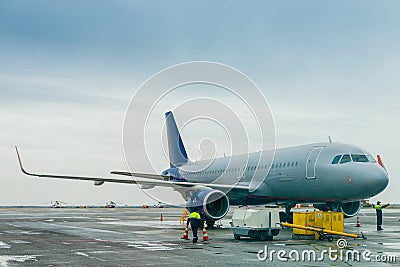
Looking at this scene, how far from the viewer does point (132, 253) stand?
15.4 m

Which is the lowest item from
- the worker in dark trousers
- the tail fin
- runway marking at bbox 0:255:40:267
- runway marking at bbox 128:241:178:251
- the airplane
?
runway marking at bbox 128:241:178:251

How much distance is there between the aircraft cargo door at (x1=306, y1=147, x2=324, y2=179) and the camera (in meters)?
25.3

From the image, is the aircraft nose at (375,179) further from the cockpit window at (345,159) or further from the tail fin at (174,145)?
the tail fin at (174,145)

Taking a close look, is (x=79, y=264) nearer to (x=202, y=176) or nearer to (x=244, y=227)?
(x=244, y=227)

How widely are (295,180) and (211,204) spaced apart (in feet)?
14.8

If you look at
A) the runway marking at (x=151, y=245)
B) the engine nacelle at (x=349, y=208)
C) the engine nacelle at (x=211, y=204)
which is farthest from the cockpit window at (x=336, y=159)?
the runway marking at (x=151, y=245)

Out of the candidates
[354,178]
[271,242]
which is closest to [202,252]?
[271,242]

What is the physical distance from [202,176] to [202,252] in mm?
22317

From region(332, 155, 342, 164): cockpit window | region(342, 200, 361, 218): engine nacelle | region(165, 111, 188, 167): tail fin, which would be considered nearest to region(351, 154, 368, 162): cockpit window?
region(332, 155, 342, 164): cockpit window

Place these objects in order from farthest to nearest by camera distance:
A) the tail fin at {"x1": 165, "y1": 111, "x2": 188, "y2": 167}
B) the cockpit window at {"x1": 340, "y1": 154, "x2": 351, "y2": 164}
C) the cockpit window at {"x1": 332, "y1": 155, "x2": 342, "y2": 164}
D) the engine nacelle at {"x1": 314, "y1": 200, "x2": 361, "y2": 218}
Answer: the tail fin at {"x1": 165, "y1": 111, "x2": 188, "y2": 167}, the engine nacelle at {"x1": 314, "y1": 200, "x2": 361, "y2": 218}, the cockpit window at {"x1": 332, "y1": 155, "x2": 342, "y2": 164}, the cockpit window at {"x1": 340, "y1": 154, "x2": 351, "y2": 164}

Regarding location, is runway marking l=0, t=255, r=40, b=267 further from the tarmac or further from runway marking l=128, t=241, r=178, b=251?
runway marking l=128, t=241, r=178, b=251

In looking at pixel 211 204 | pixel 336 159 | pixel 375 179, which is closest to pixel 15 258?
pixel 211 204

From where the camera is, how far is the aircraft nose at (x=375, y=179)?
22.7 meters

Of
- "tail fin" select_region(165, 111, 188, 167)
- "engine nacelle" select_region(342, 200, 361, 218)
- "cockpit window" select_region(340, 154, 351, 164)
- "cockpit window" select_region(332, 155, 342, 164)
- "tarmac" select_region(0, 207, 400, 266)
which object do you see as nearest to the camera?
"tarmac" select_region(0, 207, 400, 266)
